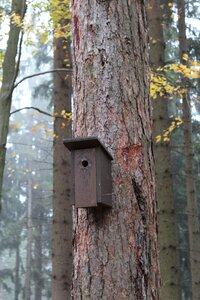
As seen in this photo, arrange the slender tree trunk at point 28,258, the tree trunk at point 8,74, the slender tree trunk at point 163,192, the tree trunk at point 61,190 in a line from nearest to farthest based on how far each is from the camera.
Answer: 1. the tree trunk at point 8,74
2. the slender tree trunk at point 163,192
3. the tree trunk at point 61,190
4. the slender tree trunk at point 28,258

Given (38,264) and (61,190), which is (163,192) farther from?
(38,264)

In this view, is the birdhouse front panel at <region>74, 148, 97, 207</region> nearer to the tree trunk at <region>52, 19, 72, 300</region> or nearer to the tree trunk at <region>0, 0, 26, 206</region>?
the tree trunk at <region>0, 0, 26, 206</region>

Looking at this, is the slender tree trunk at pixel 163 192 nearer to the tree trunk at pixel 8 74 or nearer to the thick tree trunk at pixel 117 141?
the tree trunk at pixel 8 74

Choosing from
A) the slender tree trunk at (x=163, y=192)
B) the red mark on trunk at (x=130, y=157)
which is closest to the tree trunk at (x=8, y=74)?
the slender tree trunk at (x=163, y=192)

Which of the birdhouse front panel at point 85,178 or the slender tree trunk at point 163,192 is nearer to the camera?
the birdhouse front panel at point 85,178

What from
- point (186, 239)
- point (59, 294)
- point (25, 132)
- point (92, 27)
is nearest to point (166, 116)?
point (59, 294)

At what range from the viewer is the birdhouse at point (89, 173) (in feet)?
6.81

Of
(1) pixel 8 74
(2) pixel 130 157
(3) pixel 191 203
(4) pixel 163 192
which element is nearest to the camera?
(2) pixel 130 157

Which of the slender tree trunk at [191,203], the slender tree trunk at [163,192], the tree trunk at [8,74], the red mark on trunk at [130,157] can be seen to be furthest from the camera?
the slender tree trunk at [191,203]

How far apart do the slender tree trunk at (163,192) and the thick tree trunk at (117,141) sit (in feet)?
12.6

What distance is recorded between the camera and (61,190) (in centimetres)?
727

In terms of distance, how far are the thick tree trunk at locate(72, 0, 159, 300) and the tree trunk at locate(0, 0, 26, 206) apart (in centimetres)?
308

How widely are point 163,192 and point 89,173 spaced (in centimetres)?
488

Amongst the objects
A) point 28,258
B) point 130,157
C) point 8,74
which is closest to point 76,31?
point 130,157
